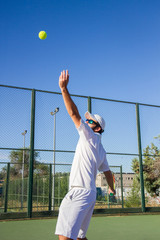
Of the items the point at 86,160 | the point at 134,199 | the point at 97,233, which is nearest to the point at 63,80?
the point at 86,160

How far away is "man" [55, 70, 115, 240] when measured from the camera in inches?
88.0

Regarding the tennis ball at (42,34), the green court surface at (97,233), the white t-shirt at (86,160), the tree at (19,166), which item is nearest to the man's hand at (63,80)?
the white t-shirt at (86,160)

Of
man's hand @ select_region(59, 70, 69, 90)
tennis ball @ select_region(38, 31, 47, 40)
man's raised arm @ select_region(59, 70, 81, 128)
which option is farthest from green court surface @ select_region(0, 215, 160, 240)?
tennis ball @ select_region(38, 31, 47, 40)

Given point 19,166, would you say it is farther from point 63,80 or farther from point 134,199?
point 63,80

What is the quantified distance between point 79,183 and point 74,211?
0.23m

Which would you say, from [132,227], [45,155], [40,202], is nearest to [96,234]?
[132,227]

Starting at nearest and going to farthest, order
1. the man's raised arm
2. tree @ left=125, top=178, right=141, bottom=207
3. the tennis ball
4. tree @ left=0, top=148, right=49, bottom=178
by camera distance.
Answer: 1. the man's raised arm
2. the tennis ball
3. tree @ left=0, top=148, right=49, bottom=178
4. tree @ left=125, top=178, right=141, bottom=207

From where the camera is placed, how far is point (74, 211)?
7.39ft

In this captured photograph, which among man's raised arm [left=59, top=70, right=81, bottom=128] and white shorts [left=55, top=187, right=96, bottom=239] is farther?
man's raised arm [left=59, top=70, right=81, bottom=128]

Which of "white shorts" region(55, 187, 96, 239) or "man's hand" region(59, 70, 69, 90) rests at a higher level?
"man's hand" region(59, 70, 69, 90)

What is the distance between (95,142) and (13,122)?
5591 mm

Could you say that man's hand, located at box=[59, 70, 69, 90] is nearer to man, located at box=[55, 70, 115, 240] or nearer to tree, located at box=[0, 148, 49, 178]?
man, located at box=[55, 70, 115, 240]

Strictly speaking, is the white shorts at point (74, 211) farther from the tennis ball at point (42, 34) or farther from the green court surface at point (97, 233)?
the tennis ball at point (42, 34)

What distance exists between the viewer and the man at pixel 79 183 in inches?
88.0
